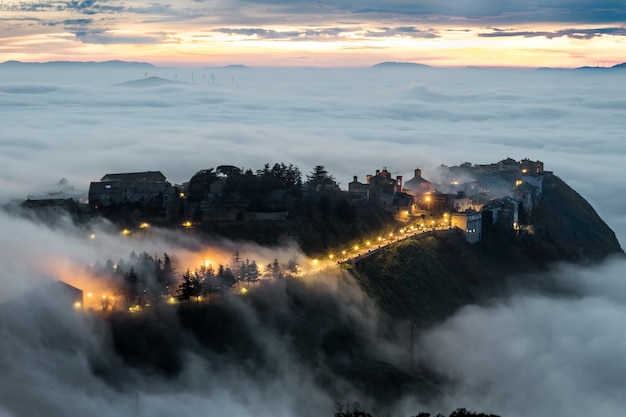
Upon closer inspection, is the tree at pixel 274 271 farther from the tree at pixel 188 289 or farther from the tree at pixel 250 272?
the tree at pixel 188 289

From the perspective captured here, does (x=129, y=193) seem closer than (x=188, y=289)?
No

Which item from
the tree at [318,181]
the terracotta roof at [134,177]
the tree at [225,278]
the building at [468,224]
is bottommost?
the building at [468,224]

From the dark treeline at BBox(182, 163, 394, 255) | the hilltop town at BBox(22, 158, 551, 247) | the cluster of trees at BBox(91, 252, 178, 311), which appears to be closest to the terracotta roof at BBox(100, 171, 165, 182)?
the hilltop town at BBox(22, 158, 551, 247)

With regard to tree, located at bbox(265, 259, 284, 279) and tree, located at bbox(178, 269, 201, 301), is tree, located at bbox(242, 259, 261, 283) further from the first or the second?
tree, located at bbox(178, 269, 201, 301)

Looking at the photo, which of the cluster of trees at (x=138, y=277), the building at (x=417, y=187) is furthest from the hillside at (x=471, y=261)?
the cluster of trees at (x=138, y=277)

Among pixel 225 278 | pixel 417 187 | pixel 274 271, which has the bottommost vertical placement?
pixel 417 187

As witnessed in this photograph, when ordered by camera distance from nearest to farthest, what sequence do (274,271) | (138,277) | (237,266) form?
(138,277), (237,266), (274,271)

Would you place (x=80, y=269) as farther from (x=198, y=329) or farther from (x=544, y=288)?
(x=544, y=288)

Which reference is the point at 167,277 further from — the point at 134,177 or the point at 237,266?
the point at 134,177

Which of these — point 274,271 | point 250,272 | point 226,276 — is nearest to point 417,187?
point 274,271
